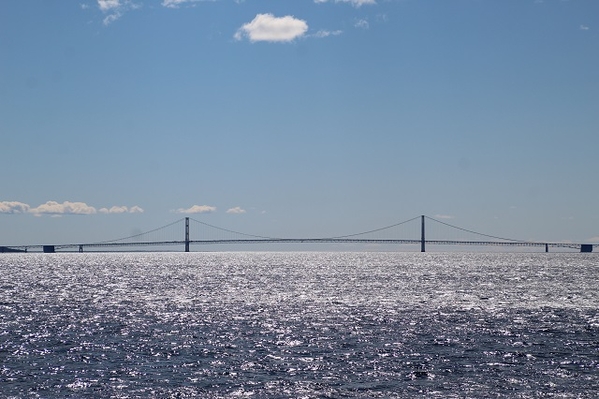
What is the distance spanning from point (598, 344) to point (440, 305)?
2709 centimetres

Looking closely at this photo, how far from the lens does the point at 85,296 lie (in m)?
85.2

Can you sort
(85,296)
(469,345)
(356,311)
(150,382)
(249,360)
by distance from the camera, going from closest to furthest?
(150,382), (249,360), (469,345), (356,311), (85,296)

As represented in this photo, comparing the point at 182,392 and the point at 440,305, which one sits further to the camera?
the point at 440,305

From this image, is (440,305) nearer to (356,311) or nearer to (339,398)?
(356,311)

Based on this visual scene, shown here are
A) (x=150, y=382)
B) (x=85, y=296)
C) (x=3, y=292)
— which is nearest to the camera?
(x=150, y=382)

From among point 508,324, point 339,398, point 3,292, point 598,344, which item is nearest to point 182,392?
point 339,398

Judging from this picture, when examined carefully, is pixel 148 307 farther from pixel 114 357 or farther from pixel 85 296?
pixel 114 357

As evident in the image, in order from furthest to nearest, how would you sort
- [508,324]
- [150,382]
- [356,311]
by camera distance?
[356,311] → [508,324] → [150,382]

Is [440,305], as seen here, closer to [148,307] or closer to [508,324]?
[508,324]

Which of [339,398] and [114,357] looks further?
[114,357]

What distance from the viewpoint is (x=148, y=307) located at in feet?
230

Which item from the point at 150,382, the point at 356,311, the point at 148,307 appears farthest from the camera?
the point at 148,307

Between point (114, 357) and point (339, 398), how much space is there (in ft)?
47.0

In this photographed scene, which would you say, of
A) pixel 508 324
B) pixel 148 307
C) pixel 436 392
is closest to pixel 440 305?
pixel 508 324
